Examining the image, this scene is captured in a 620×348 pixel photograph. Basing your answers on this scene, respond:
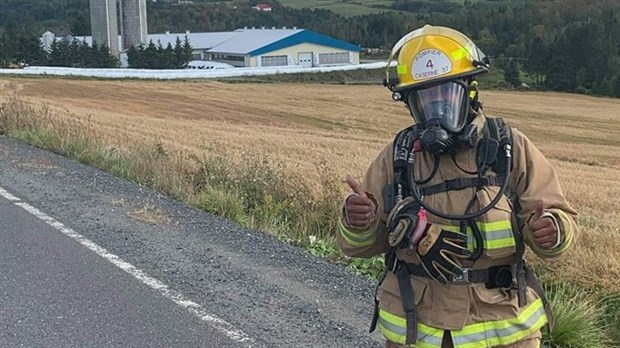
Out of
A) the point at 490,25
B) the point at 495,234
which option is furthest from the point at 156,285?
the point at 490,25

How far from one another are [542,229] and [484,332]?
0.41 meters

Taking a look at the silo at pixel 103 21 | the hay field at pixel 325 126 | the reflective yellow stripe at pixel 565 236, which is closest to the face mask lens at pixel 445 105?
the reflective yellow stripe at pixel 565 236

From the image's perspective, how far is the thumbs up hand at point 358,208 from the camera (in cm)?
259

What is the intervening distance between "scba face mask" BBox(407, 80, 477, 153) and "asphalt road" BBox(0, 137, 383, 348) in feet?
6.28

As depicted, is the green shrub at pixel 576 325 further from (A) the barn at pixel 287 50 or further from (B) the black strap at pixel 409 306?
(A) the barn at pixel 287 50

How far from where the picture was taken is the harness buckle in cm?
255

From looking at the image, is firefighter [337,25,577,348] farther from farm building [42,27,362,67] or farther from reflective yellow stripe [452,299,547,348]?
farm building [42,27,362,67]

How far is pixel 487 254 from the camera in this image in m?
2.53

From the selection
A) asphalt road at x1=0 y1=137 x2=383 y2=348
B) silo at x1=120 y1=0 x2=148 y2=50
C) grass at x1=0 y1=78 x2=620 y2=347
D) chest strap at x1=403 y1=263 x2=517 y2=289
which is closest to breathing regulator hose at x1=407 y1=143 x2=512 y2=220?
chest strap at x1=403 y1=263 x2=517 y2=289

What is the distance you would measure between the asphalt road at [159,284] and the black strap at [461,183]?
5.90 feet

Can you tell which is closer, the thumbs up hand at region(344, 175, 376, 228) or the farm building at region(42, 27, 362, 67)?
the thumbs up hand at region(344, 175, 376, 228)

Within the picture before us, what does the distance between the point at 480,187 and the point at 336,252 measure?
3820mm

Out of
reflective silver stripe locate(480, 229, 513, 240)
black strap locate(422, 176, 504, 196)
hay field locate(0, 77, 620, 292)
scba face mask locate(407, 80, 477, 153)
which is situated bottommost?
hay field locate(0, 77, 620, 292)

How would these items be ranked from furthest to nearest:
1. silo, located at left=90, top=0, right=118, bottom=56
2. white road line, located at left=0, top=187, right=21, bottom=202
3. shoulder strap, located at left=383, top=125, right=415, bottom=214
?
silo, located at left=90, top=0, right=118, bottom=56 → white road line, located at left=0, top=187, right=21, bottom=202 → shoulder strap, located at left=383, top=125, right=415, bottom=214
